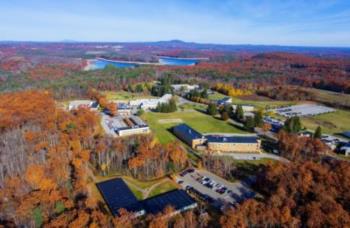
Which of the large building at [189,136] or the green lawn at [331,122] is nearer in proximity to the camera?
the large building at [189,136]

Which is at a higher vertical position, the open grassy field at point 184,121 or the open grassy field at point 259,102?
the open grassy field at point 184,121

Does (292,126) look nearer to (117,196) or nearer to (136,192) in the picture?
(136,192)

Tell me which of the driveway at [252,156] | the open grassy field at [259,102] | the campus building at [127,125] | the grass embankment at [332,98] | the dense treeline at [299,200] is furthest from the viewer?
the open grassy field at [259,102]

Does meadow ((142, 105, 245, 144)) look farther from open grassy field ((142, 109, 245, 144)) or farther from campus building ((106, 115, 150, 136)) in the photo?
campus building ((106, 115, 150, 136))

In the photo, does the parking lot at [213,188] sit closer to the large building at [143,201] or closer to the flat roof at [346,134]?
the large building at [143,201]

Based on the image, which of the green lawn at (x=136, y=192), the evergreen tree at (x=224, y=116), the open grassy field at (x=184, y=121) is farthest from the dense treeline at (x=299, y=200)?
the evergreen tree at (x=224, y=116)

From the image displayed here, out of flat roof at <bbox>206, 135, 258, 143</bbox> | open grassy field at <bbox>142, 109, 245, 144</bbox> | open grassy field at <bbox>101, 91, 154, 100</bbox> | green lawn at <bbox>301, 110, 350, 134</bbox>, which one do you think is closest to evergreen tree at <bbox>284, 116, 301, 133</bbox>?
green lawn at <bbox>301, 110, 350, 134</bbox>

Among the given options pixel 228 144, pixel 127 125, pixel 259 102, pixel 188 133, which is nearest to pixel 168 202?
pixel 228 144

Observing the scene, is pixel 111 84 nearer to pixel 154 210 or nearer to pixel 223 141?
pixel 223 141
